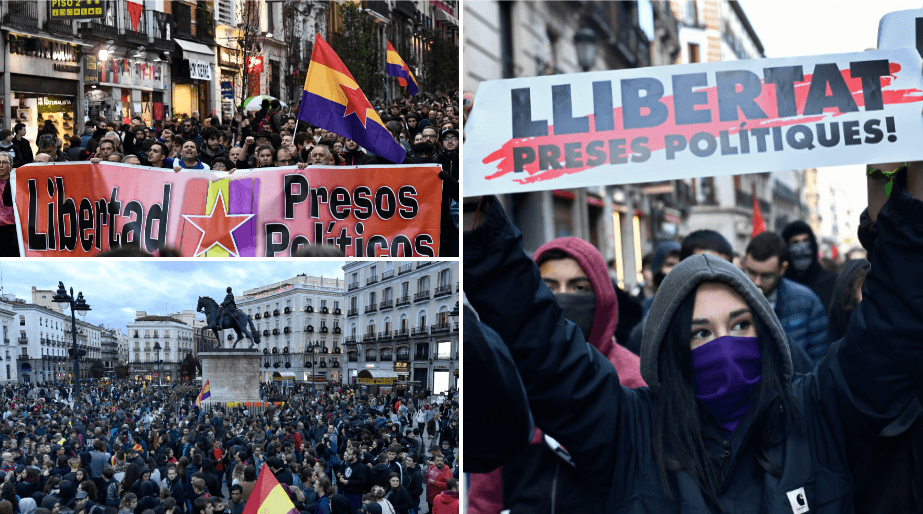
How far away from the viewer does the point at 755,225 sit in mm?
9219

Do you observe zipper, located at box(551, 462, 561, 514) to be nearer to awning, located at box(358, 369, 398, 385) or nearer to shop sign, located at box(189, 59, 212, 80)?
awning, located at box(358, 369, 398, 385)

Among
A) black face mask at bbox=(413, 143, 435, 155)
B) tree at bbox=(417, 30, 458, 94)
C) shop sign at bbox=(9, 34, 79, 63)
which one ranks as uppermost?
shop sign at bbox=(9, 34, 79, 63)

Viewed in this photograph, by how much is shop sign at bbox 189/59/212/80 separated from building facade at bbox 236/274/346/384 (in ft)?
17.4

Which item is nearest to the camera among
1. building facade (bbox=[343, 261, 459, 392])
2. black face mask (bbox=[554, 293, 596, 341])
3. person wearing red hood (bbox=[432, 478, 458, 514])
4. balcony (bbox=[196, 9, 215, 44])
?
black face mask (bbox=[554, 293, 596, 341])

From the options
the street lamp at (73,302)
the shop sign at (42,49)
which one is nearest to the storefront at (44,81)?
the shop sign at (42,49)

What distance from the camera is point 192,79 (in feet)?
30.2

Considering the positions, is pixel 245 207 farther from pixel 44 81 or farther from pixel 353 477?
pixel 44 81

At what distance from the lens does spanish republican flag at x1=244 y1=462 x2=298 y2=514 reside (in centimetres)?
342

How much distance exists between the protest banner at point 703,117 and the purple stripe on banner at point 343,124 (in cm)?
281

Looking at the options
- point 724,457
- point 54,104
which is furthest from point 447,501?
point 54,104

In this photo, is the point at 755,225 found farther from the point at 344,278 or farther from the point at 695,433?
the point at 695,433

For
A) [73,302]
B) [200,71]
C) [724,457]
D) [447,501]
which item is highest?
[200,71]

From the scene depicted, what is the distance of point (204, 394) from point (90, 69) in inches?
333

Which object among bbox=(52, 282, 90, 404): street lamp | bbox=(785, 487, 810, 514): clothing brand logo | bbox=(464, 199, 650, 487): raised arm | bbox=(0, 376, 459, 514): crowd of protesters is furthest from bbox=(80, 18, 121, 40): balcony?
bbox=(785, 487, 810, 514): clothing brand logo
